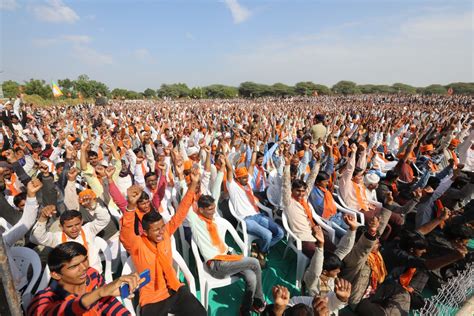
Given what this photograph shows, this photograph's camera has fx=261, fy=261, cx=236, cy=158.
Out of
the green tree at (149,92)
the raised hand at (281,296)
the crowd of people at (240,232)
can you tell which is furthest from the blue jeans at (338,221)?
the green tree at (149,92)

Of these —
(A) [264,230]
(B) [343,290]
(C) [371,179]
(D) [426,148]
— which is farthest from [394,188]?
(B) [343,290]

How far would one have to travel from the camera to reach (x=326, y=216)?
3.86 meters

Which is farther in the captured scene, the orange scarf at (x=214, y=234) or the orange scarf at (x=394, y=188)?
the orange scarf at (x=394, y=188)

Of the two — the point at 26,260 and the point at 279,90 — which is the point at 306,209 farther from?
the point at 279,90

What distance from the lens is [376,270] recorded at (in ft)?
9.32

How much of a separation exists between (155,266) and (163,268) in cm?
7

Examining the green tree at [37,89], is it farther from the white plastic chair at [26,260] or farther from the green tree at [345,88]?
the green tree at [345,88]

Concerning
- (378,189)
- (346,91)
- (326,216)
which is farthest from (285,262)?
(346,91)

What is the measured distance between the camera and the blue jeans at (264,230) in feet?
11.4

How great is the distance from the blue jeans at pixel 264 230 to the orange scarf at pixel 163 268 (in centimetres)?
144

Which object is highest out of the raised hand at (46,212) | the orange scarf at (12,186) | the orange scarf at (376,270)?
the raised hand at (46,212)

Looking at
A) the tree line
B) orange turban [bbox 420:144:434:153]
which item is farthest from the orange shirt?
the tree line

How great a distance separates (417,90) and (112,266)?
275ft

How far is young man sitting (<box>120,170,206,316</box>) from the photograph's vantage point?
7.22 feet
